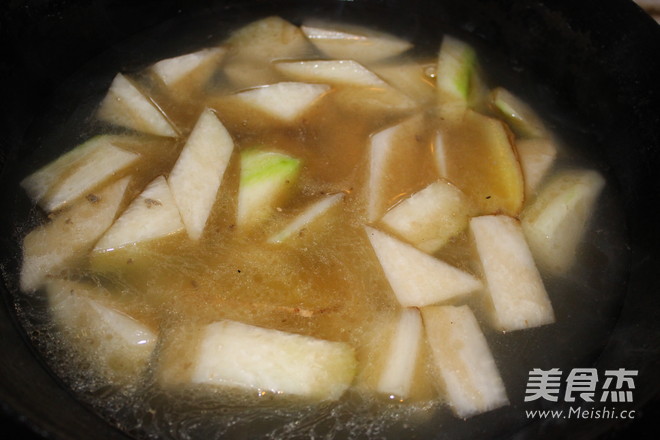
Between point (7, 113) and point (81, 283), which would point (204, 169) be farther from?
point (7, 113)

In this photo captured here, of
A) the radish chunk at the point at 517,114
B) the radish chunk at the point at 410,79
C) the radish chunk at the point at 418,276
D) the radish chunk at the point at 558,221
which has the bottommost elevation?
the radish chunk at the point at 418,276

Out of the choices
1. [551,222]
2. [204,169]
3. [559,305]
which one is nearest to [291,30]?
[204,169]

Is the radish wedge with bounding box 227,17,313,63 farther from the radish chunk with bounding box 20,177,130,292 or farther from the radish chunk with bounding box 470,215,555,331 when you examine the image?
the radish chunk with bounding box 470,215,555,331

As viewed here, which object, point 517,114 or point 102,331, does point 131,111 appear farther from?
point 517,114

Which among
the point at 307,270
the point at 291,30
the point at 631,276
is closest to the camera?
the point at 307,270

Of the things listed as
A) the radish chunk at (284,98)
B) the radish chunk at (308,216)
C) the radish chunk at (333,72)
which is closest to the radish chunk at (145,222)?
the radish chunk at (308,216)

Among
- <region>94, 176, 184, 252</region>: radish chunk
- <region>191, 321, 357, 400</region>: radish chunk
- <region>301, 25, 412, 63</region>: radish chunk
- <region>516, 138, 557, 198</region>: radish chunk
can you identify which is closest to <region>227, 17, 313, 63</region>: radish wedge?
<region>301, 25, 412, 63</region>: radish chunk

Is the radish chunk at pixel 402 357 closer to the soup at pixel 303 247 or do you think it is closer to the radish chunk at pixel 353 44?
the soup at pixel 303 247
